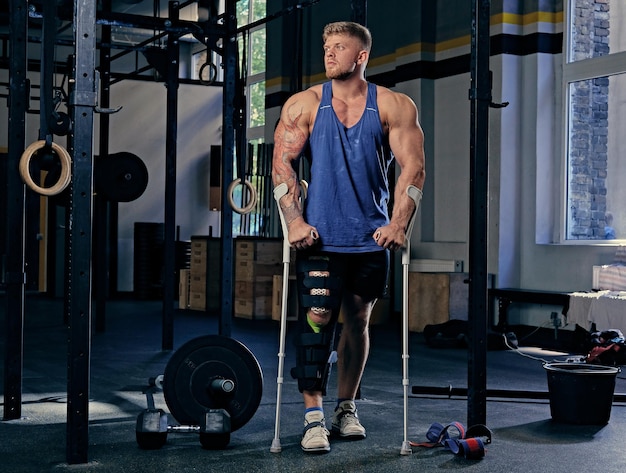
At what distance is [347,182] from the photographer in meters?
3.45

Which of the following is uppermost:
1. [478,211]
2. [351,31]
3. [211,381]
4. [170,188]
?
[351,31]

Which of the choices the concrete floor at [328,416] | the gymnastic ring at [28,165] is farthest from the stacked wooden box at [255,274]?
the gymnastic ring at [28,165]

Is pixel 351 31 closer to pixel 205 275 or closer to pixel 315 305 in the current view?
pixel 315 305

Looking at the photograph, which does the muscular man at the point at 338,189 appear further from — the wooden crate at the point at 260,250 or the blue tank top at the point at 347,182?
the wooden crate at the point at 260,250

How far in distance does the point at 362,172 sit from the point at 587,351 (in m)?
3.86

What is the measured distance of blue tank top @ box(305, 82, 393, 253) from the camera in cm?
344

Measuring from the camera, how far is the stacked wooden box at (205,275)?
10523mm

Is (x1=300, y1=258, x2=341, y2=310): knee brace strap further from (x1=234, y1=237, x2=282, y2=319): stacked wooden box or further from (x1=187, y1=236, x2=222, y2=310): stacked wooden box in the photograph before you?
(x1=187, y1=236, x2=222, y2=310): stacked wooden box

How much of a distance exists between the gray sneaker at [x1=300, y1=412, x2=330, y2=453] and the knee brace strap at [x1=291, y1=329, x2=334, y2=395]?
4.3 inches

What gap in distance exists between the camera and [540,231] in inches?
322

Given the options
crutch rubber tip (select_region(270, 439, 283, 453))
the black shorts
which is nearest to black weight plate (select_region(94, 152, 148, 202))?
the black shorts

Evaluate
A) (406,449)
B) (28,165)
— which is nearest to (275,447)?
(406,449)

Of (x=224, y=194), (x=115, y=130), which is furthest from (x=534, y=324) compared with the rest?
(x=115, y=130)

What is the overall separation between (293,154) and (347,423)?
108 cm
